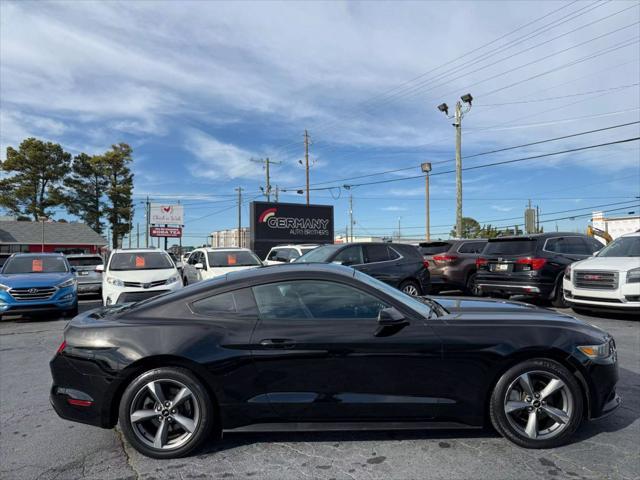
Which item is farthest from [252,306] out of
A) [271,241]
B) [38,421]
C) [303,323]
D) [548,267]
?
[271,241]

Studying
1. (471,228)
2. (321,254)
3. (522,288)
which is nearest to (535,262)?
(522,288)

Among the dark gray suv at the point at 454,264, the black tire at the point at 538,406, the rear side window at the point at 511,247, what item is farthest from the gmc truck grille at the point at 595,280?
the black tire at the point at 538,406

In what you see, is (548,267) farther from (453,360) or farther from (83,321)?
(83,321)

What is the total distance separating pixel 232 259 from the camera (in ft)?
41.7

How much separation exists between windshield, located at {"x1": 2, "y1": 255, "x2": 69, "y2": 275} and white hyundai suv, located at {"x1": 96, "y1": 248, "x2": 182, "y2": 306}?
1.07 metres

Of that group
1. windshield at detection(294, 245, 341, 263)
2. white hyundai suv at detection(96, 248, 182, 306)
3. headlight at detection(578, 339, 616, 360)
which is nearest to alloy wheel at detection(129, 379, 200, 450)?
headlight at detection(578, 339, 616, 360)

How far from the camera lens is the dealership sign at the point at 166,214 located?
48438 mm

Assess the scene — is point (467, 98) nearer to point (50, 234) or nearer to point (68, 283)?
point (68, 283)

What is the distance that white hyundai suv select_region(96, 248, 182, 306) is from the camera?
962cm

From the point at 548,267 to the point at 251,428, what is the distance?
858cm

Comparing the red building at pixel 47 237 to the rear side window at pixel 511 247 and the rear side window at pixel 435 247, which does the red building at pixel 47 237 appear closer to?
the rear side window at pixel 435 247

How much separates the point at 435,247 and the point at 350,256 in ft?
14.2

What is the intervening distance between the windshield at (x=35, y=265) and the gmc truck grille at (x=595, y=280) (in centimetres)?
1157

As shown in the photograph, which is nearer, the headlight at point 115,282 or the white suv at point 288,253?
the headlight at point 115,282
